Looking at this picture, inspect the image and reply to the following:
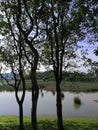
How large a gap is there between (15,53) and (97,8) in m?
13.0

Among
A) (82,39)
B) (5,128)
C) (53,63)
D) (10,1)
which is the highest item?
(10,1)

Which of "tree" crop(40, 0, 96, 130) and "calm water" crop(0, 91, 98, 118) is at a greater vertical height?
"tree" crop(40, 0, 96, 130)

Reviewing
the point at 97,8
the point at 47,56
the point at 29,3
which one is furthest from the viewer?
the point at 47,56

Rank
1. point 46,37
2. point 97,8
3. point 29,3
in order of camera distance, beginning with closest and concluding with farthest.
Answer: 1. point 97,8
2. point 29,3
3. point 46,37

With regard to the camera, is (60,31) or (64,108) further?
(64,108)

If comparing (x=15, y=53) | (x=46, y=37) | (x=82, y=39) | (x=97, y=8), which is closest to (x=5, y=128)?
(x=15, y=53)

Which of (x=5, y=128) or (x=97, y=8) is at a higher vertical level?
(x=97, y=8)

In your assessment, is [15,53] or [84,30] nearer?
[84,30]

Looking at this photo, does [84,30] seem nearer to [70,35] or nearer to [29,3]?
[70,35]

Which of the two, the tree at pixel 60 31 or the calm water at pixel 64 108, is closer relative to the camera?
Answer: the tree at pixel 60 31

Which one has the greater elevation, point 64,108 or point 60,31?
point 60,31

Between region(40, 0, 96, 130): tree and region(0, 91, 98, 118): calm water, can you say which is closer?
region(40, 0, 96, 130): tree

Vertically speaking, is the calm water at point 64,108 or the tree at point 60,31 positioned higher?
the tree at point 60,31

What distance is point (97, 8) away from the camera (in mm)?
15844
